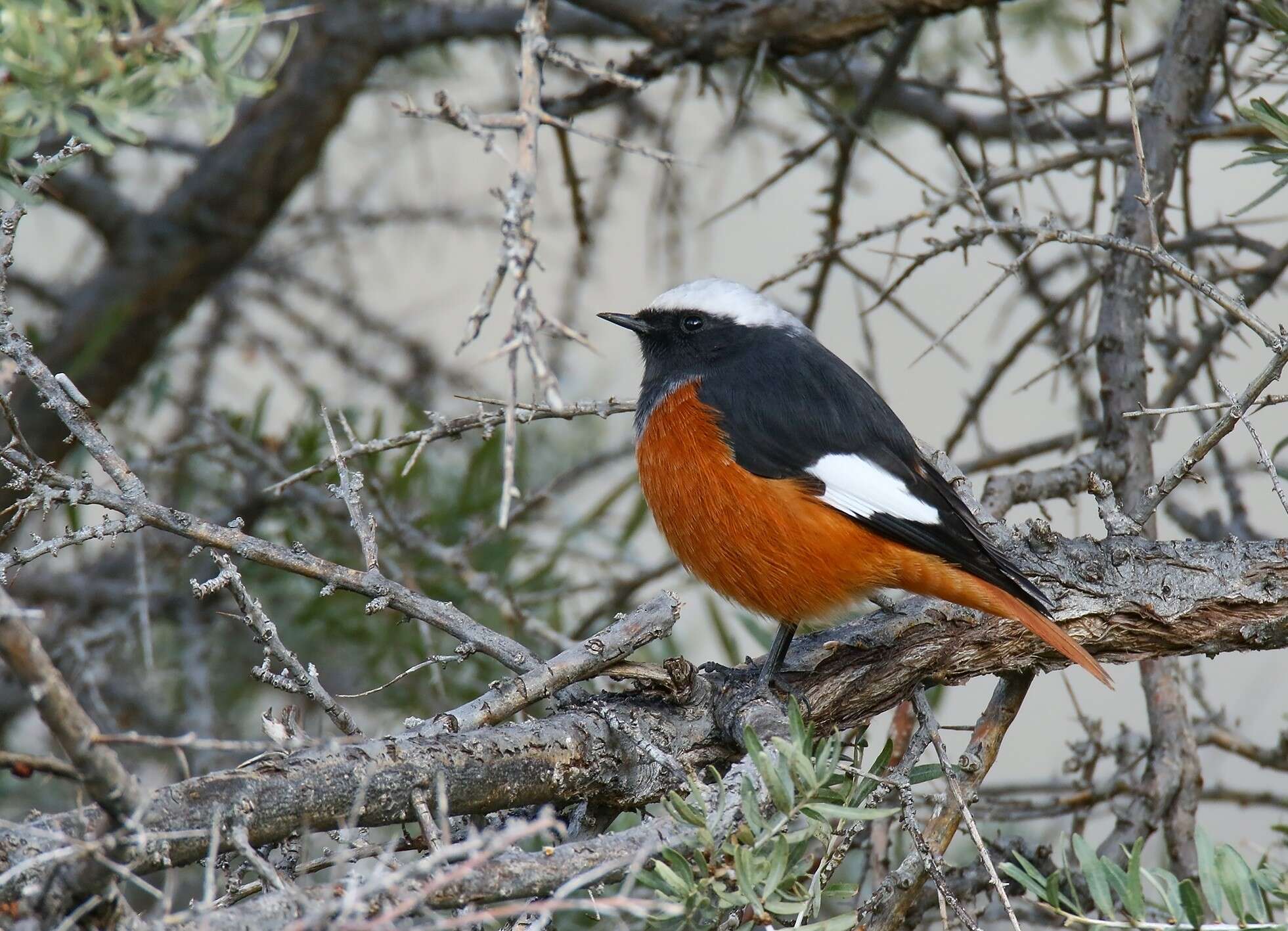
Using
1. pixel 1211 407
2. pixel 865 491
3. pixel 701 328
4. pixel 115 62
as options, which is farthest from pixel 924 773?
pixel 701 328

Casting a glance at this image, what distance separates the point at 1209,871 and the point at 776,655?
3.78 ft

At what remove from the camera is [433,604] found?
225cm

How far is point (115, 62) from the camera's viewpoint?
1288mm

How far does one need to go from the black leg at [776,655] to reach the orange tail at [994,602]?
33 cm

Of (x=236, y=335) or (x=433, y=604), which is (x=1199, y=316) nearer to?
(x=433, y=604)

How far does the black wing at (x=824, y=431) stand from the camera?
2691mm

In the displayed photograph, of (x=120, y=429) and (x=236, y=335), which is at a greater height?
(x=236, y=335)

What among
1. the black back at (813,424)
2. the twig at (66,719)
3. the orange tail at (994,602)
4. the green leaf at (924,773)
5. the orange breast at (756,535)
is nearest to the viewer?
the twig at (66,719)

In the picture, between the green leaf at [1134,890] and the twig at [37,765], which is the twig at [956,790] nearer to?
the green leaf at [1134,890]

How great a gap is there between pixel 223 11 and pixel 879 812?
126cm

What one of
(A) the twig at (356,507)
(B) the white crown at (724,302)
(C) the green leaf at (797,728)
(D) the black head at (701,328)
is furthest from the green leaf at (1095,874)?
(B) the white crown at (724,302)

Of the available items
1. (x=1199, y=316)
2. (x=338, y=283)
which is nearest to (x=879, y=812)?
(x=1199, y=316)

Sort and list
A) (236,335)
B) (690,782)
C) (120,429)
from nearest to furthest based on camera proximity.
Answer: (690,782) → (120,429) → (236,335)

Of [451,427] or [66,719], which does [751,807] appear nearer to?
[66,719]
